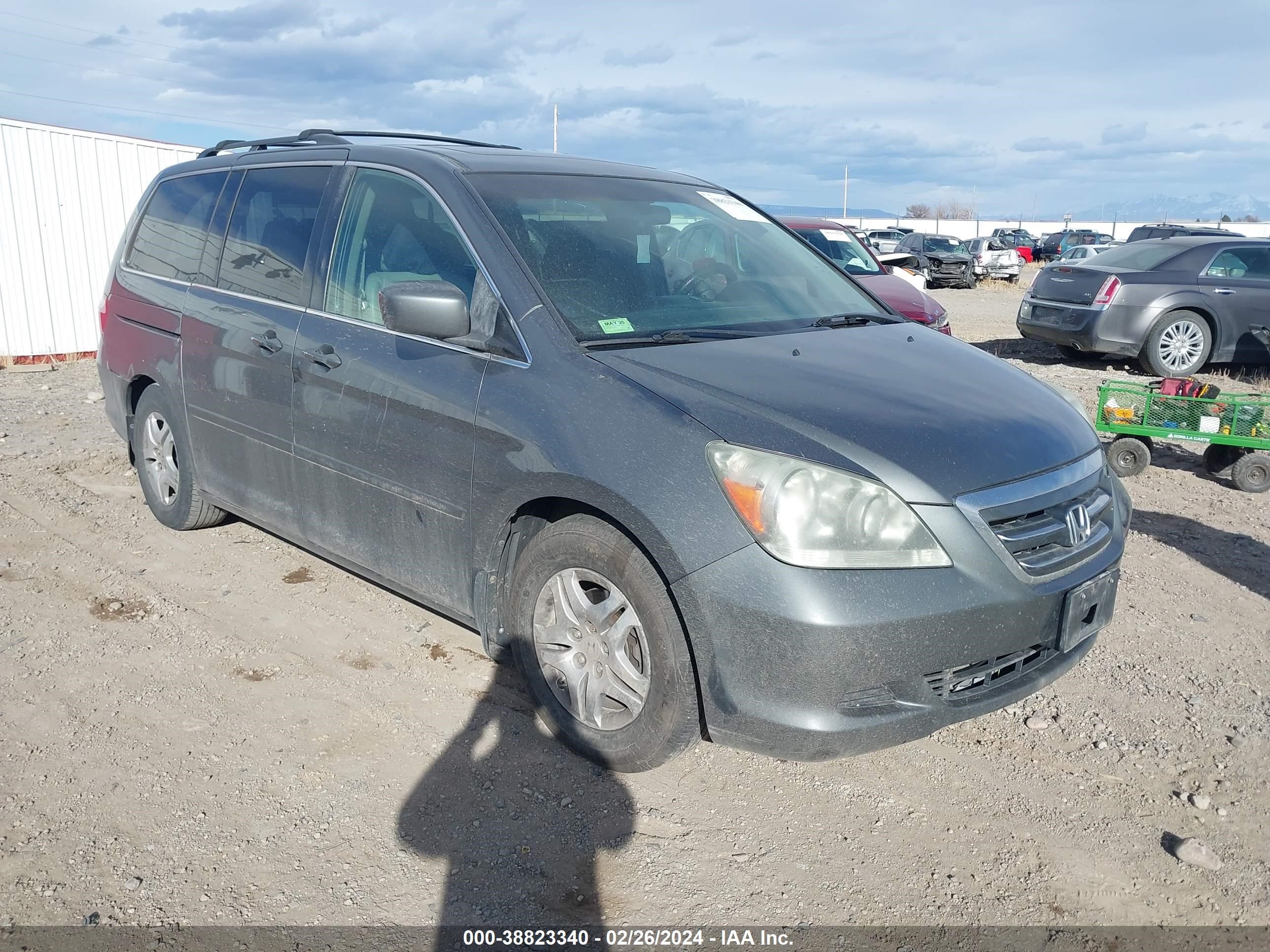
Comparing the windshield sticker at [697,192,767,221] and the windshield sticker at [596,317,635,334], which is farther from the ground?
the windshield sticker at [697,192,767,221]

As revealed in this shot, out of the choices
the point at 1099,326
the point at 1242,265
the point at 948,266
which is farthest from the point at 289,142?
the point at 948,266

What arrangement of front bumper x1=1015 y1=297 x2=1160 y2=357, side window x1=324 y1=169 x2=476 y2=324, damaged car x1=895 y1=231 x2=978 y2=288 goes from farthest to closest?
1. damaged car x1=895 y1=231 x2=978 y2=288
2. front bumper x1=1015 y1=297 x2=1160 y2=357
3. side window x1=324 y1=169 x2=476 y2=324

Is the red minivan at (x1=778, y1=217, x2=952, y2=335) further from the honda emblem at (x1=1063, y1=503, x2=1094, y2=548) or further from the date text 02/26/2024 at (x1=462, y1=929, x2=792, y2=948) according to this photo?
the date text 02/26/2024 at (x1=462, y1=929, x2=792, y2=948)

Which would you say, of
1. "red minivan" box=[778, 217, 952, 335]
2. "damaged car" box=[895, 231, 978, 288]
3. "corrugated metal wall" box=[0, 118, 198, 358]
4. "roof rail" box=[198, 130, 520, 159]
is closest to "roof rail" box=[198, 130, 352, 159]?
"roof rail" box=[198, 130, 520, 159]

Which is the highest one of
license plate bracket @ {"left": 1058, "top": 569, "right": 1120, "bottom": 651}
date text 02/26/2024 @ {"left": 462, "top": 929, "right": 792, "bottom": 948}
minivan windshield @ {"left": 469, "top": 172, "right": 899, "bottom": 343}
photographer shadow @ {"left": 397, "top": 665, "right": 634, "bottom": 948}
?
minivan windshield @ {"left": 469, "top": 172, "right": 899, "bottom": 343}

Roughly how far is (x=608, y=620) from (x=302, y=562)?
2.54 m

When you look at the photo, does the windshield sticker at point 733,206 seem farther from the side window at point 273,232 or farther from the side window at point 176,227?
the side window at point 176,227

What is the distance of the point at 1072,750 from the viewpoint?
343 cm

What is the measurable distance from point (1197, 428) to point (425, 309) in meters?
5.54

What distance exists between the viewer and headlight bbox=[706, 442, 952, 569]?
8.76 ft

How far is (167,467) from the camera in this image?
5.29 m

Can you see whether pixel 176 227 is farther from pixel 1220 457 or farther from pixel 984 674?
pixel 1220 457

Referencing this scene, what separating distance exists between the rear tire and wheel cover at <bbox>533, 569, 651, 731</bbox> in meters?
2.60

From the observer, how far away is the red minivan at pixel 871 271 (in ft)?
30.9
